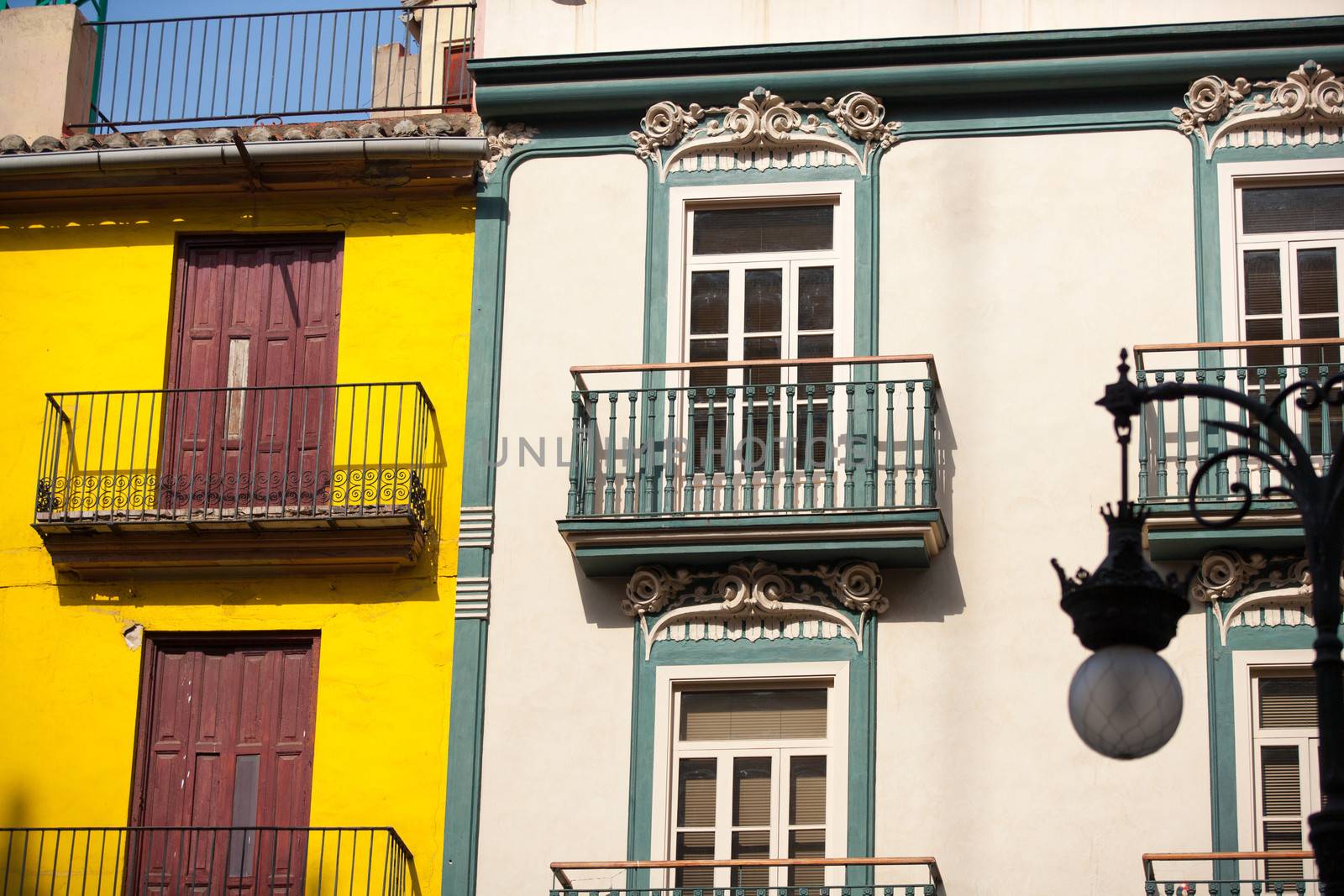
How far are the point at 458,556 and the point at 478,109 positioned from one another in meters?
3.34

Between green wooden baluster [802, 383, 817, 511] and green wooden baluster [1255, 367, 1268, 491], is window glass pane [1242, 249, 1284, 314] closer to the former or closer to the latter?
green wooden baluster [1255, 367, 1268, 491]

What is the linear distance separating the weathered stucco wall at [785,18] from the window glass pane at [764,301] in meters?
1.76

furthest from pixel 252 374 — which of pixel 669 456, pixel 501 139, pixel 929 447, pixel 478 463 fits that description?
pixel 929 447

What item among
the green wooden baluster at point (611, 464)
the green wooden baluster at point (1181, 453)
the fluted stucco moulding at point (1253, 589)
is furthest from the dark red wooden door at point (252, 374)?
the fluted stucco moulding at point (1253, 589)

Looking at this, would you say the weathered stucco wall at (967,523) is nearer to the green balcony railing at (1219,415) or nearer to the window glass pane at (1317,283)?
the green balcony railing at (1219,415)

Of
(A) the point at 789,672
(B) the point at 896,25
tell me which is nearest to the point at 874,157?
(B) the point at 896,25

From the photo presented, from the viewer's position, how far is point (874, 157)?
16234 millimetres

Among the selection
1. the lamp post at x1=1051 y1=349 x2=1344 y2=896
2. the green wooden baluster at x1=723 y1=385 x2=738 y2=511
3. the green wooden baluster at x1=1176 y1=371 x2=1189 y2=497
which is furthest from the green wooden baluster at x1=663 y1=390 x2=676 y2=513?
the lamp post at x1=1051 y1=349 x2=1344 y2=896

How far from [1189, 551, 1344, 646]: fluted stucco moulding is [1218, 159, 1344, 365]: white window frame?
1.68m

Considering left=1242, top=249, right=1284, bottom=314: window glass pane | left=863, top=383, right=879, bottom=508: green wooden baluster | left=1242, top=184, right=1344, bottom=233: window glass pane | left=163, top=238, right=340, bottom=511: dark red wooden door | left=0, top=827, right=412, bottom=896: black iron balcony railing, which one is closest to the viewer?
left=0, top=827, right=412, bottom=896: black iron balcony railing

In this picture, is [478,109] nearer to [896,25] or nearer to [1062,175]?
[896,25]

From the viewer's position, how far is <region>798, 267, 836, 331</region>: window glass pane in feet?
52.6

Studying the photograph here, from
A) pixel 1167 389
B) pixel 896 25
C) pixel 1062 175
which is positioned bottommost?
pixel 1167 389

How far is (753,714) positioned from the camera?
1515cm
